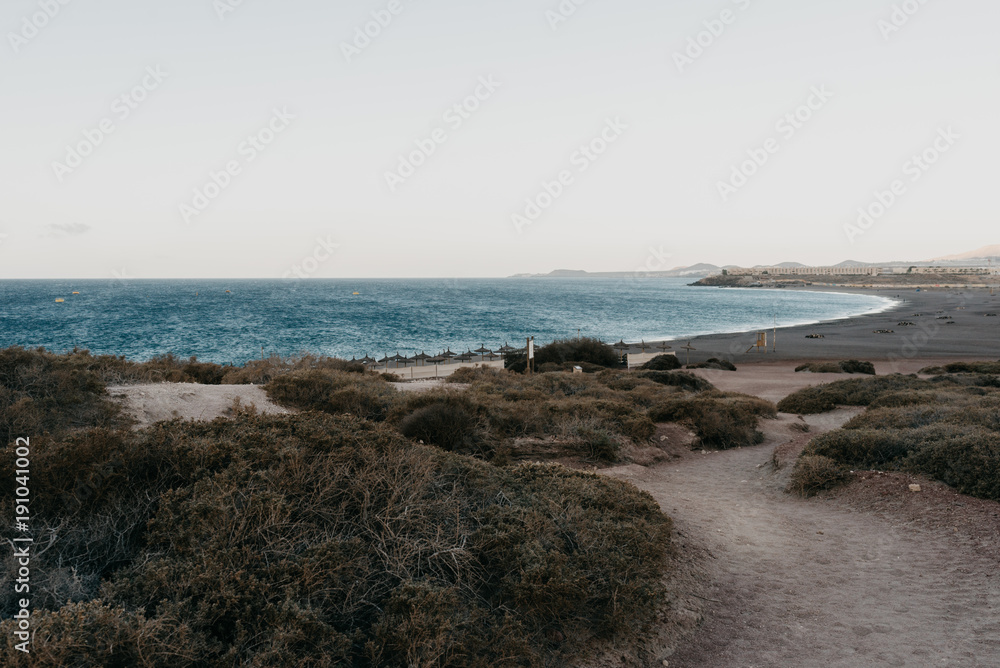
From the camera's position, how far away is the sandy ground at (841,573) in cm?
491

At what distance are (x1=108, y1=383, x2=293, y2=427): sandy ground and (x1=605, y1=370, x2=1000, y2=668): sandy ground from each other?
7070 millimetres

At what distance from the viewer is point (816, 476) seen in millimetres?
9523

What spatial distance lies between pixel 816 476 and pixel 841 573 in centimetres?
342

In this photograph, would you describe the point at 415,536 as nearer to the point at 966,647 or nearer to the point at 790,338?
the point at 966,647

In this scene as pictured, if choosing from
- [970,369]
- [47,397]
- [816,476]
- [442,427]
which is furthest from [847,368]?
[47,397]

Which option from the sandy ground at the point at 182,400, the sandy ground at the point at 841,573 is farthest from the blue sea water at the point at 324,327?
the sandy ground at the point at 841,573

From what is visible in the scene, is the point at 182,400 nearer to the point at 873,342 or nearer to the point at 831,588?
the point at 831,588

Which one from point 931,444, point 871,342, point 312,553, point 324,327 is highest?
point 312,553

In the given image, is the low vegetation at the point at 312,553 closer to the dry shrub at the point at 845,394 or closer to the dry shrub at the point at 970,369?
the dry shrub at the point at 845,394

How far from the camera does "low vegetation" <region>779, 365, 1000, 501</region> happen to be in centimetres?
834

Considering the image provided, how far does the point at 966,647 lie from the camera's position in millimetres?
4840

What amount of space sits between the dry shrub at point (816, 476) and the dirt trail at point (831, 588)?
29 cm

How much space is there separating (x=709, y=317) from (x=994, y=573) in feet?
247

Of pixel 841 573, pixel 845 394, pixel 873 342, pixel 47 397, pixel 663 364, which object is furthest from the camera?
pixel 873 342
